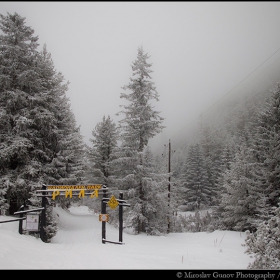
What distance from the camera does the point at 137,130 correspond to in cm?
1627

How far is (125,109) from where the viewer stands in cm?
1694

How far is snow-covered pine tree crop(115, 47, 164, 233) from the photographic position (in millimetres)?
15703

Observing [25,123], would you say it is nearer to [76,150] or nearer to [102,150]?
[76,150]

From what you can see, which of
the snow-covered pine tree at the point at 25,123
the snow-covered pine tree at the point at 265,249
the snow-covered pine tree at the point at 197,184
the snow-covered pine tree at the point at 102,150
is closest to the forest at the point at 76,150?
the snow-covered pine tree at the point at 25,123

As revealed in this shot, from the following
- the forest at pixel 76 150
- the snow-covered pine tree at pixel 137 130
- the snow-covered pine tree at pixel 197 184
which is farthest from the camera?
the snow-covered pine tree at pixel 197 184

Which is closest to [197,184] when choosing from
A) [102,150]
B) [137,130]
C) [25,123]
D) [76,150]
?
[102,150]

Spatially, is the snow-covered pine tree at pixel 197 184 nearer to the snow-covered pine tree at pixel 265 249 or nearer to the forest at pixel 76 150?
the forest at pixel 76 150

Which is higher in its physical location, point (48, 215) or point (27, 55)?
point (27, 55)

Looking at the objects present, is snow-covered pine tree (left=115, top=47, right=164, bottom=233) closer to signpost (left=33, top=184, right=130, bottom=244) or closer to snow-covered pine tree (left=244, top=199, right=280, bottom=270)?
signpost (left=33, top=184, right=130, bottom=244)

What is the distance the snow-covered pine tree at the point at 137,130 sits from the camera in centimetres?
1570

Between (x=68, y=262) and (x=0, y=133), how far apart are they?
10.6m

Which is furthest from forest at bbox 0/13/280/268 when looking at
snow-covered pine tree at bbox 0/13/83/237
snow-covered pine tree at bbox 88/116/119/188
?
snow-covered pine tree at bbox 88/116/119/188
